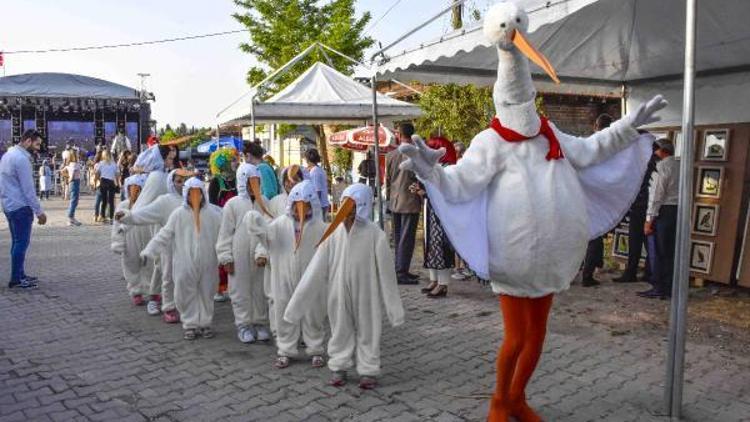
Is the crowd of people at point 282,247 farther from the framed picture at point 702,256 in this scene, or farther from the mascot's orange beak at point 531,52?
the mascot's orange beak at point 531,52

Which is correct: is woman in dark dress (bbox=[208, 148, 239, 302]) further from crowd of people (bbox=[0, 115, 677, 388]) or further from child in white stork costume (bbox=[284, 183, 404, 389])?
child in white stork costume (bbox=[284, 183, 404, 389])

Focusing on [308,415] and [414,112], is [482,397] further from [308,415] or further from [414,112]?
[414,112]

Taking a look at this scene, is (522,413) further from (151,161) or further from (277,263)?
(151,161)

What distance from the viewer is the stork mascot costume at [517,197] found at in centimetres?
329

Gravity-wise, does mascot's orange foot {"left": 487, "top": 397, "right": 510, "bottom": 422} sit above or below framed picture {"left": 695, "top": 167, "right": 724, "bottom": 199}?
below

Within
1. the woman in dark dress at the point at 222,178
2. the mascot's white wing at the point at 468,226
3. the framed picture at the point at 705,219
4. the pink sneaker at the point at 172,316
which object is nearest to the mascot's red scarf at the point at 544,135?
the mascot's white wing at the point at 468,226

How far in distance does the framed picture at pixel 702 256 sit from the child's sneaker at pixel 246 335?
538cm

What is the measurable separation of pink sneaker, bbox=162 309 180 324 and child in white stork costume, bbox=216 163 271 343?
906mm

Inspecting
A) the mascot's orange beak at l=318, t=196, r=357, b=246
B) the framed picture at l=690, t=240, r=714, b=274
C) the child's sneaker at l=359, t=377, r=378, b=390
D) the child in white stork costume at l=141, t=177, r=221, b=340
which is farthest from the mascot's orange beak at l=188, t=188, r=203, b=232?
the framed picture at l=690, t=240, r=714, b=274

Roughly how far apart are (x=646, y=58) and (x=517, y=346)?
5901 millimetres

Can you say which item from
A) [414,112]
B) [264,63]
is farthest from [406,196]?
[264,63]

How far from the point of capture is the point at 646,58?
7988 millimetres

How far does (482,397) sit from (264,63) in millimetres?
17879

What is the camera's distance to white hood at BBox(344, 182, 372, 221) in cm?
432
